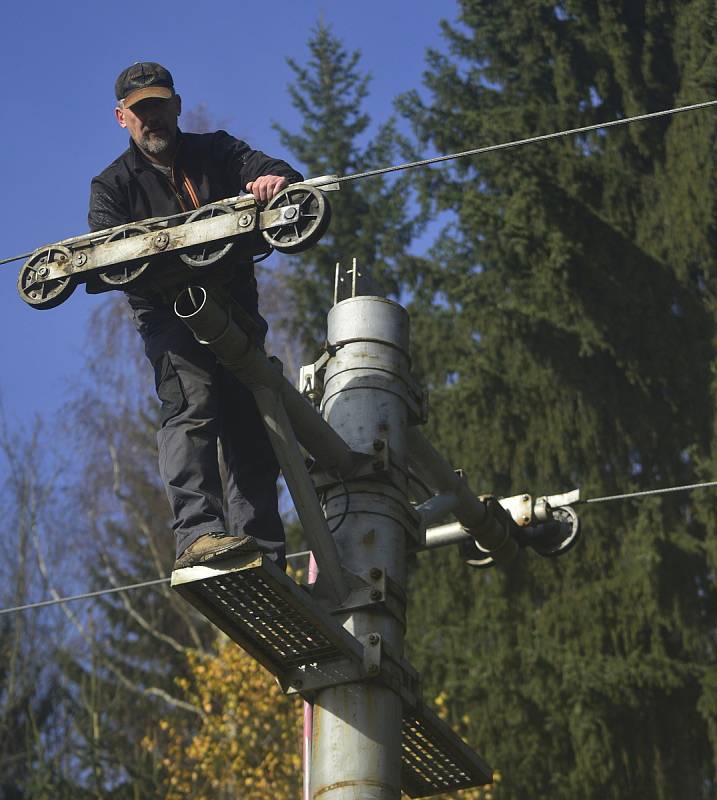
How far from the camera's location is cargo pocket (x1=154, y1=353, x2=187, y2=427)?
4.63m

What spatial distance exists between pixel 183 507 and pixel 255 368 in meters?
0.48

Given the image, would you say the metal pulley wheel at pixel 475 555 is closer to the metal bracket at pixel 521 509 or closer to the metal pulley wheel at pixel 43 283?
the metal bracket at pixel 521 509

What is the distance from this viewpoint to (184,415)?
180 inches

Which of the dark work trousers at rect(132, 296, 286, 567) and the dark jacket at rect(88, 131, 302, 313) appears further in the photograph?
the dark jacket at rect(88, 131, 302, 313)

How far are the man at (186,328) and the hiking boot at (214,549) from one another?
0.21 metres

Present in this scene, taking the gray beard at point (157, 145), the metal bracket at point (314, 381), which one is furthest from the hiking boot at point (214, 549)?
the gray beard at point (157, 145)

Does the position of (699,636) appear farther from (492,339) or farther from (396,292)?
(396,292)

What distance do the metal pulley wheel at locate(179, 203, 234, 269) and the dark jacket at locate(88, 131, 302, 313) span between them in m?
0.53

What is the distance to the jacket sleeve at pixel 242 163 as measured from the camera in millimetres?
4707

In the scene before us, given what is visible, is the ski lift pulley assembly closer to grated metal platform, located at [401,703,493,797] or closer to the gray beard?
the gray beard

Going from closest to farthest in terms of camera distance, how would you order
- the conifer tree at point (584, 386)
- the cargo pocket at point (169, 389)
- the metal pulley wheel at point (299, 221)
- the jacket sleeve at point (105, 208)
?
the metal pulley wheel at point (299, 221), the cargo pocket at point (169, 389), the jacket sleeve at point (105, 208), the conifer tree at point (584, 386)

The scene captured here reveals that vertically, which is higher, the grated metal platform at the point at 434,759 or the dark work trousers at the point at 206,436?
the dark work trousers at the point at 206,436

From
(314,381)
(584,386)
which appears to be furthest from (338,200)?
(314,381)

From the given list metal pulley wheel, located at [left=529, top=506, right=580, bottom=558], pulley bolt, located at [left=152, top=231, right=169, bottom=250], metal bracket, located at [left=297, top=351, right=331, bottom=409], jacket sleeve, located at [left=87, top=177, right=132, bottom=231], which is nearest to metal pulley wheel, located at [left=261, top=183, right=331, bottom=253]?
pulley bolt, located at [left=152, top=231, right=169, bottom=250]
